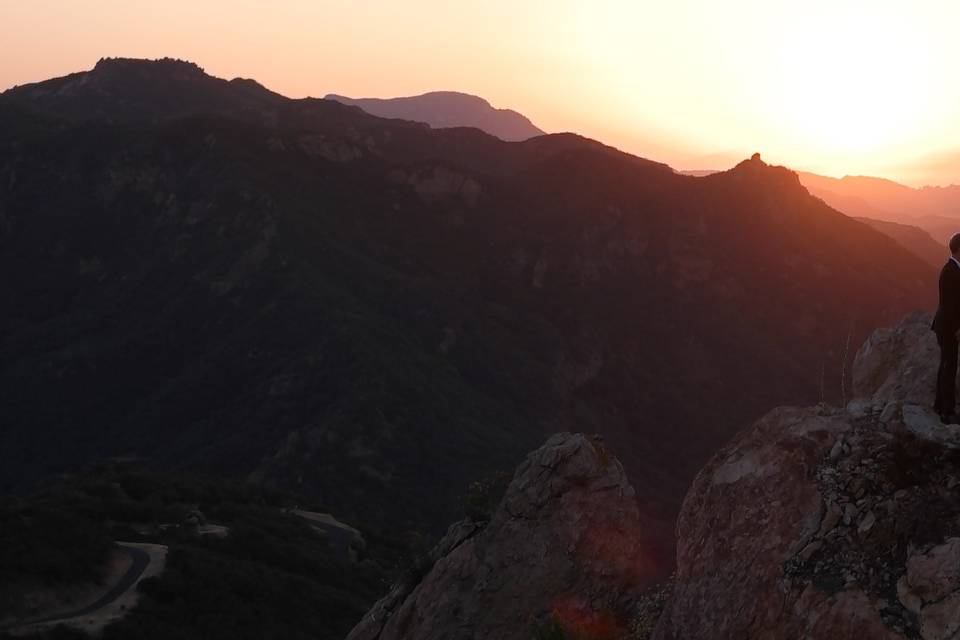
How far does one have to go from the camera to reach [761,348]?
12800 centimetres

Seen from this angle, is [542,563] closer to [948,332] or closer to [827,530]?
[827,530]

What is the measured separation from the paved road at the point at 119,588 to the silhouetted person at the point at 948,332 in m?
32.1

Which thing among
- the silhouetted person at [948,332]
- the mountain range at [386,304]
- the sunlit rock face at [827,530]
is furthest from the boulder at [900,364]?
the mountain range at [386,304]

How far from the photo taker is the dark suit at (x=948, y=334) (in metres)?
10.6

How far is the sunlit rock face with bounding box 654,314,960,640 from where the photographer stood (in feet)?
28.0

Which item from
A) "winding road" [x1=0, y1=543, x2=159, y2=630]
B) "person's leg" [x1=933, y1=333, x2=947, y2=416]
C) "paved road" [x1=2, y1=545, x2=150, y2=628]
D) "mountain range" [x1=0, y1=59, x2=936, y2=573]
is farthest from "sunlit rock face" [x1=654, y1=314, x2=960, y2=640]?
"mountain range" [x1=0, y1=59, x2=936, y2=573]

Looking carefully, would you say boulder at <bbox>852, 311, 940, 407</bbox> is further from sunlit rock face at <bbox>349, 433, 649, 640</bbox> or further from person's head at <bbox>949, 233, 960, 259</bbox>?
sunlit rock face at <bbox>349, 433, 649, 640</bbox>

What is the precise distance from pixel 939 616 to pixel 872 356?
7.39 meters

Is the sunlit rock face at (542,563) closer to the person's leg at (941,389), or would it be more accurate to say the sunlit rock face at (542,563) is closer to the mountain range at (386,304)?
the person's leg at (941,389)

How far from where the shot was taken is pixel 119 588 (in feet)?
120

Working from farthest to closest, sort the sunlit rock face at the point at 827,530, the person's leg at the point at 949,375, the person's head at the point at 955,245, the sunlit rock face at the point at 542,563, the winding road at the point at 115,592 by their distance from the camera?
the winding road at the point at 115,592 < the sunlit rock face at the point at 542,563 < the person's head at the point at 955,245 < the person's leg at the point at 949,375 < the sunlit rock face at the point at 827,530

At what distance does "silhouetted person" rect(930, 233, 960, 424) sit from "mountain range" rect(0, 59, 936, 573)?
7091 cm

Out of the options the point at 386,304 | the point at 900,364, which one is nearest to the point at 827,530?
the point at 900,364

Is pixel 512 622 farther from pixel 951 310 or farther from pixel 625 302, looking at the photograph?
pixel 625 302
